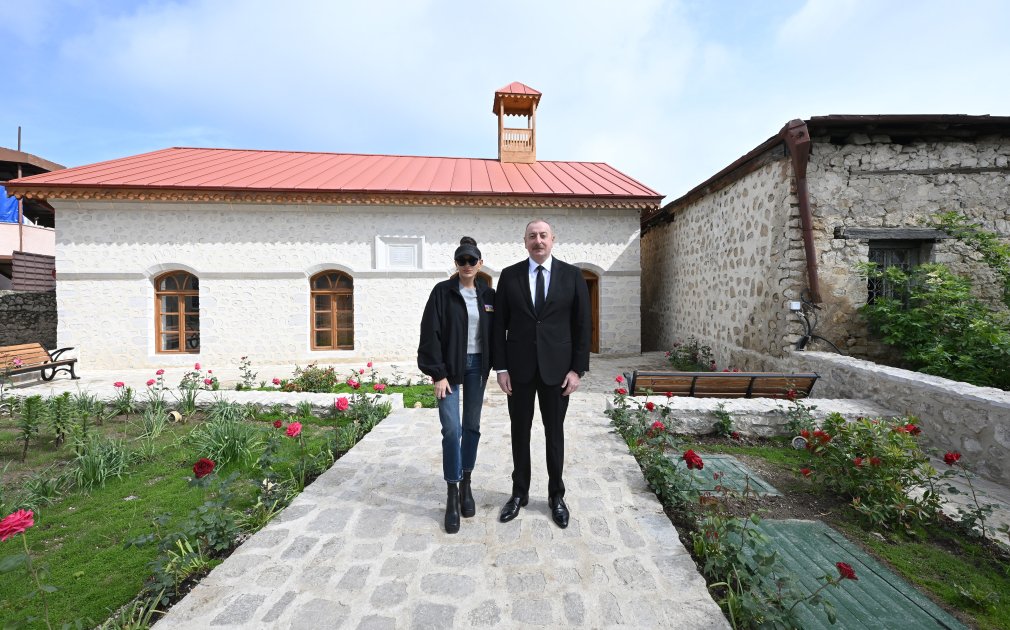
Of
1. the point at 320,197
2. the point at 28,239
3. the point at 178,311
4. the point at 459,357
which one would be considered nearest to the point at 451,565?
the point at 459,357

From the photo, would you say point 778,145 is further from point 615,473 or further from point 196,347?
point 196,347

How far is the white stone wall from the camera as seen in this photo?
27.8 feet

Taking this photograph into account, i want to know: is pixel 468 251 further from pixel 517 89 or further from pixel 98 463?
pixel 517 89

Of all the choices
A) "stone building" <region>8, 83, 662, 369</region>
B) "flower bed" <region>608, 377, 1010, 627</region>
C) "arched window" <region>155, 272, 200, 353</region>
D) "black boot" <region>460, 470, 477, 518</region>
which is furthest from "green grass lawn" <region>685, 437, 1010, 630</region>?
"arched window" <region>155, 272, 200, 353</region>

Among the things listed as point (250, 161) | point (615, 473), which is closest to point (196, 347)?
point (250, 161)

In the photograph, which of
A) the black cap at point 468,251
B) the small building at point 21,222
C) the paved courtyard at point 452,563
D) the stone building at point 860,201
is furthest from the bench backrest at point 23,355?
the stone building at point 860,201

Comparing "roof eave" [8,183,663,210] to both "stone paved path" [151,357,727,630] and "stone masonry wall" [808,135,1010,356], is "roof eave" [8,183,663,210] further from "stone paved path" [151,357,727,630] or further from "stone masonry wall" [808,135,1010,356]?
"stone paved path" [151,357,727,630]

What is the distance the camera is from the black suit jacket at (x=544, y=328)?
251 cm

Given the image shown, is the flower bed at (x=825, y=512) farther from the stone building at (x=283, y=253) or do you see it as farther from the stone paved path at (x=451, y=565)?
the stone building at (x=283, y=253)

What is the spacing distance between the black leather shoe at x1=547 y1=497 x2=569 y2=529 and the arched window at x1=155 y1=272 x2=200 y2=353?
31.5 feet

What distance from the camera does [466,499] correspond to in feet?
8.84

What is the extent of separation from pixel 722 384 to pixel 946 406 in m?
1.85

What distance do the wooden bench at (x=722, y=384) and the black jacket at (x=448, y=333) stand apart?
9.11 feet

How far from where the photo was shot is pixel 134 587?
214 centimetres
